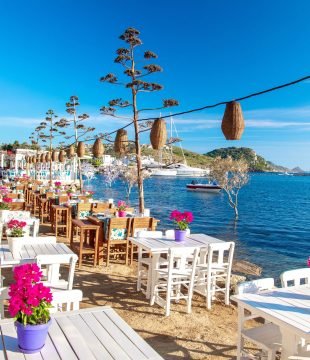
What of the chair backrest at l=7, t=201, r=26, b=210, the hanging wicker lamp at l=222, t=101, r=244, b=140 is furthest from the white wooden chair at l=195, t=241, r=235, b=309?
the chair backrest at l=7, t=201, r=26, b=210

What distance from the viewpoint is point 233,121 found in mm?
3887

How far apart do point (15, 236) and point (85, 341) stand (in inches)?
103

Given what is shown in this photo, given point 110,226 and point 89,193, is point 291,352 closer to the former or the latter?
point 110,226

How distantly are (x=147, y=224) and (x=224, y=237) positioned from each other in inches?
453

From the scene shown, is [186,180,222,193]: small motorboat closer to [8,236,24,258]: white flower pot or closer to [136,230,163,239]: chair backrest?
[136,230,163,239]: chair backrest

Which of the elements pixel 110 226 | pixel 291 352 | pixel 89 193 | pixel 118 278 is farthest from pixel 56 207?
pixel 291 352

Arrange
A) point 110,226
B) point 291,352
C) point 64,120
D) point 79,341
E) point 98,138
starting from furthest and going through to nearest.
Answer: point 64,120
point 98,138
point 110,226
point 291,352
point 79,341

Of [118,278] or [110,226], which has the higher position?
[110,226]

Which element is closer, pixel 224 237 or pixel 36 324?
pixel 36 324

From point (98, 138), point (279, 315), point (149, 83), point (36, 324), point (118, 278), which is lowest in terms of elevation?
A: point (118, 278)

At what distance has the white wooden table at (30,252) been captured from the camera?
153 inches

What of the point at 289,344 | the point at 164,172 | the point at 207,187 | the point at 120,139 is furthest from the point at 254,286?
the point at 164,172

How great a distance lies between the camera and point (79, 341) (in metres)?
2.03

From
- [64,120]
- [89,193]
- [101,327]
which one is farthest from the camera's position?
[64,120]
